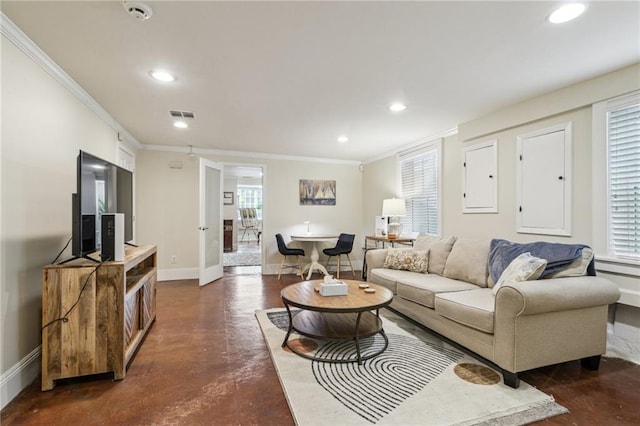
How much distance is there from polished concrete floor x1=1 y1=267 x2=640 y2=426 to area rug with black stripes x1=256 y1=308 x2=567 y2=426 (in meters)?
0.10

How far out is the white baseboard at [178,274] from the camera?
17.5 ft

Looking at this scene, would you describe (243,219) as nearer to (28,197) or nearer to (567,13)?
(28,197)

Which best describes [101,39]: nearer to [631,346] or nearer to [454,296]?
[454,296]

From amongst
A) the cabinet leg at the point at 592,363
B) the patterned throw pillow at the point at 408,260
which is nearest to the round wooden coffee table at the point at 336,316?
the patterned throw pillow at the point at 408,260

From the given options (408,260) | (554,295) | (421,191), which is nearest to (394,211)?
(421,191)

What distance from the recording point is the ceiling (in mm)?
1755

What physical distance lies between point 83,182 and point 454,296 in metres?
2.94

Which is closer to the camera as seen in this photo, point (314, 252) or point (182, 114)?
point (182, 114)

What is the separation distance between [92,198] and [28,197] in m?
0.35

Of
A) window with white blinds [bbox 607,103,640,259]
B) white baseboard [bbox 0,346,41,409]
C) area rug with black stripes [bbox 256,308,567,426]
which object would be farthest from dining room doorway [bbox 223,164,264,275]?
window with white blinds [bbox 607,103,640,259]

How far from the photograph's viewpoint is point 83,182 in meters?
2.10

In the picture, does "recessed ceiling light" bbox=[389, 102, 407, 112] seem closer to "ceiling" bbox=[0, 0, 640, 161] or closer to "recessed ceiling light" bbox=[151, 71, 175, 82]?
"ceiling" bbox=[0, 0, 640, 161]

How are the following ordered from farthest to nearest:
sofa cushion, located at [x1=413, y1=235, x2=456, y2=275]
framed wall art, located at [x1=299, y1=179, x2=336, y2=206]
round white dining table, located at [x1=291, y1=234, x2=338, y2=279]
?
framed wall art, located at [x1=299, y1=179, x2=336, y2=206] → round white dining table, located at [x1=291, y1=234, x2=338, y2=279] → sofa cushion, located at [x1=413, y1=235, x2=456, y2=275]

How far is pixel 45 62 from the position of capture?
2230mm
